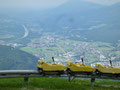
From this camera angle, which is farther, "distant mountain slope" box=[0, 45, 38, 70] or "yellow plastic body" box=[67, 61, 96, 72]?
"distant mountain slope" box=[0, 45, 38, 70]

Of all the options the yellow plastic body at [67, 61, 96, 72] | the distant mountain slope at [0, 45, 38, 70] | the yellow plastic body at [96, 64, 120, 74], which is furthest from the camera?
the distant mountain slope at [0, 45, 38, 70]

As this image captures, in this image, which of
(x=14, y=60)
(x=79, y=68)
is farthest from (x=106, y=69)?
(x=14, y=60)

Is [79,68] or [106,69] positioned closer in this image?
[79,68]

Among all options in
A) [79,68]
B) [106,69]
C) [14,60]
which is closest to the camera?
[79,68]

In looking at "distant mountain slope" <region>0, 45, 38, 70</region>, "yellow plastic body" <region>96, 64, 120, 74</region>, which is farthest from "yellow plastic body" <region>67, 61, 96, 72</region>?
"distant mountain slope" <region>0, 45, 38, 70</region>

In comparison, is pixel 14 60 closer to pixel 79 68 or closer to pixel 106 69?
pixel 79 68

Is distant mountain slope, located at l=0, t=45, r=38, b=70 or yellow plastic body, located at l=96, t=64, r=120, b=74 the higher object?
distant mountain slope, located at l=0, t=45, r=38, b=70

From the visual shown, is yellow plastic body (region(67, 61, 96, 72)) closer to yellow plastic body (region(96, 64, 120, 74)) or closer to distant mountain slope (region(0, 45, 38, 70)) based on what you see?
yellow plastic body (region(96, 64, 120, 74))

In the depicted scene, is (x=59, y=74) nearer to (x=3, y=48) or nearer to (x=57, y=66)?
(x=57, y=66)

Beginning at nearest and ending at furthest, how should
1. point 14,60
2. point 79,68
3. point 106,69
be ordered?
point 79,68, point 106,69, point 14,60

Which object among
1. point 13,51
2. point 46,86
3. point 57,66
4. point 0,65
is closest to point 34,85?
point 46,86
